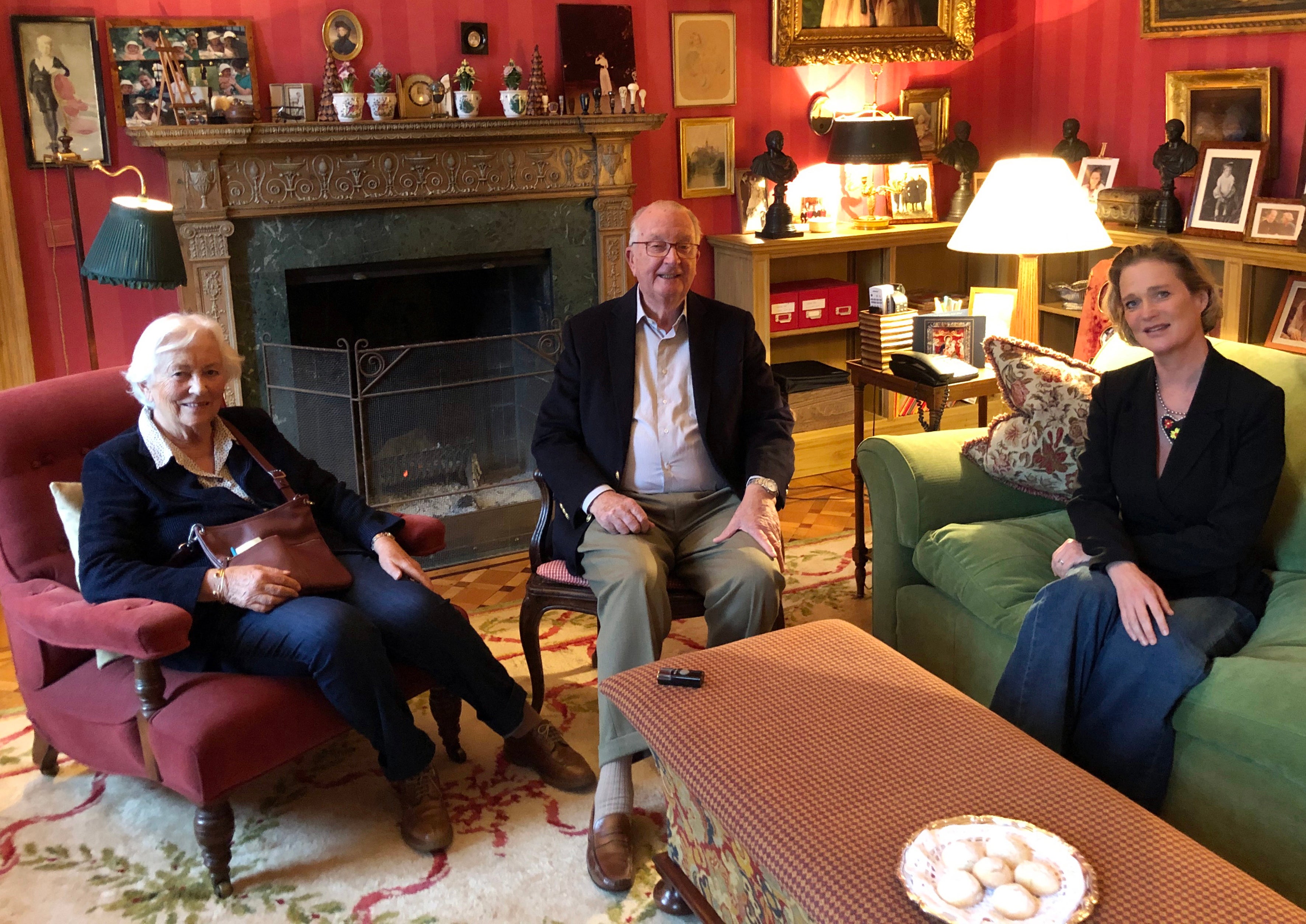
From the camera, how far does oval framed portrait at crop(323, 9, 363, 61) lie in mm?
3762

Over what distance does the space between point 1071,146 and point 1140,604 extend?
282cm

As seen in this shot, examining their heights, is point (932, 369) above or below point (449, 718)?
above

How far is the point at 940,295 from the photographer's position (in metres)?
4.80

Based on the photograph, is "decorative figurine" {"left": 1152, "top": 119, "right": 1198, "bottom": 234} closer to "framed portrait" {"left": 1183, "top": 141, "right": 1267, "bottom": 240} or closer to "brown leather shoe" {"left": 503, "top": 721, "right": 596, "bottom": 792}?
"framed portrait" {"left": 1183, "top": 141, "right": 1267, "bottom": 240}

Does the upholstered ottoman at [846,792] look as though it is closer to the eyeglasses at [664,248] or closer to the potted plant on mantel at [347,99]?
the eyeglasses at [664,248]

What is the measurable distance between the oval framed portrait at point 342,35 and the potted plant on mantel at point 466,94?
0.33m

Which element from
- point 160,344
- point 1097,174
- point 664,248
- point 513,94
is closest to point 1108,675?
point 664,248

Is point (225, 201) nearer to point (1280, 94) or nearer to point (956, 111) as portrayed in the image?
point (956, 111)

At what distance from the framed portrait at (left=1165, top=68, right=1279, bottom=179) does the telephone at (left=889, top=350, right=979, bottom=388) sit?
136 centimetres

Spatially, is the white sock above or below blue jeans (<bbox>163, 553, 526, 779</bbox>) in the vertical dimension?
below

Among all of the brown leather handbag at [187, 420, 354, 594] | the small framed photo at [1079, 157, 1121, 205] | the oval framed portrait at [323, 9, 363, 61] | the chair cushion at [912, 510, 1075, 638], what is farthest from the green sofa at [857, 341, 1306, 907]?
the oval framed portrait at [323, 9, 363, 61]

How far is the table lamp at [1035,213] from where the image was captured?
3.29m

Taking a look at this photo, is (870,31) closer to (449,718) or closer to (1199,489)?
(1199,489)

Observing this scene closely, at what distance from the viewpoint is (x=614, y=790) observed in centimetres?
231
